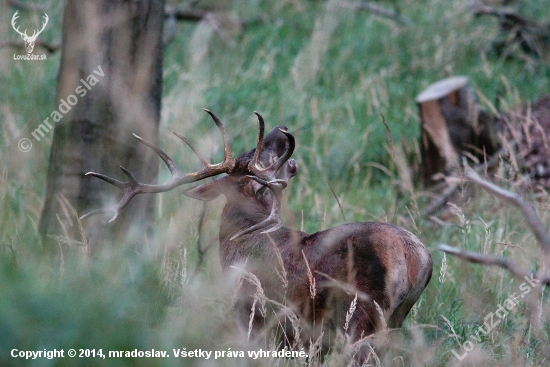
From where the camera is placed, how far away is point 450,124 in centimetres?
645

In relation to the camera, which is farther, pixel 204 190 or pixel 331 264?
pixel 204 190

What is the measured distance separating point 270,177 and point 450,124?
2.97 metres

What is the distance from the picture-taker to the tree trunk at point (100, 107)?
4.33 meters

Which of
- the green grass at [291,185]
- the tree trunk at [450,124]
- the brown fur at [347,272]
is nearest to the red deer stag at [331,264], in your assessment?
the brown fur at [347,272]

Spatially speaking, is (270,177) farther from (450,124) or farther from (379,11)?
(379,11)

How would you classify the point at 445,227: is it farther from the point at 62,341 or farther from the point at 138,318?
the point at 62,341

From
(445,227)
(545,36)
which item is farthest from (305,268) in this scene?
(545,36)

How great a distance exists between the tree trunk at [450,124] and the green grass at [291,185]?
0.69ft

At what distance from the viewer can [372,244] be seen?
10.6 feet

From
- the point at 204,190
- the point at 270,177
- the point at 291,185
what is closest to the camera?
the point at 270,177

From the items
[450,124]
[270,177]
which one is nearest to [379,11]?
[450,124]

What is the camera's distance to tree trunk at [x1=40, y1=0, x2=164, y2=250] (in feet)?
14.2

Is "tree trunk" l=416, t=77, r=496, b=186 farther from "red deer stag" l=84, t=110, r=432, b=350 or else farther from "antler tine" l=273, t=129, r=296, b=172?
"red deer stag" l=84, t=110, r=432, b=350

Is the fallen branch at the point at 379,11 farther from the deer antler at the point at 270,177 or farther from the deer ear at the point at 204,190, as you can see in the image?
the deer antler at the point at 270,177
